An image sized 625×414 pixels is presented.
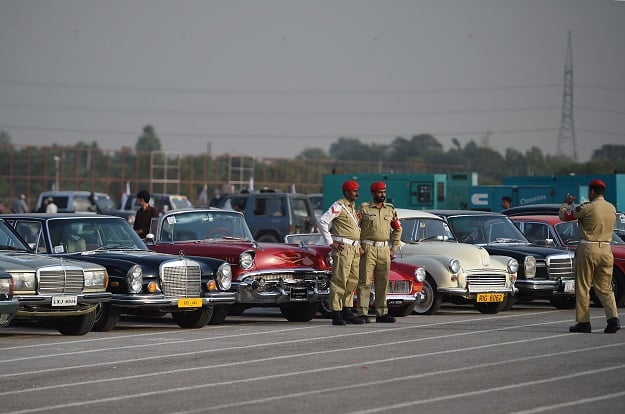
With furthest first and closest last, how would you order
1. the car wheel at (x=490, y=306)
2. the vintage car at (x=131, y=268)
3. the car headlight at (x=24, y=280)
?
the car wheel at (x=490, y=306)
the vintage car at (x=131, y=268)
the car headlight at (x=24, y=280)

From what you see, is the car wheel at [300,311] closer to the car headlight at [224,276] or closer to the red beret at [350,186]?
the car headlight at [224,276]

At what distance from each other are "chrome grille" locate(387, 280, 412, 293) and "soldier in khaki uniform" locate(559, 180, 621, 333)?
3267 mm

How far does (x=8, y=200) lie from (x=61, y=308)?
51.2 meters

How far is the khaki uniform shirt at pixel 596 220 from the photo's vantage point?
1659 cm

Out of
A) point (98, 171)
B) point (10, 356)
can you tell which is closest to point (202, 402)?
point (10, 356)

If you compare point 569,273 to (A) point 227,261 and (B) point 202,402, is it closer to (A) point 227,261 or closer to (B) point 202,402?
(A) point 227,261

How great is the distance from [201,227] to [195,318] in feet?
7.87

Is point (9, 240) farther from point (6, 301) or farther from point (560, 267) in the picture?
point (560, 267)

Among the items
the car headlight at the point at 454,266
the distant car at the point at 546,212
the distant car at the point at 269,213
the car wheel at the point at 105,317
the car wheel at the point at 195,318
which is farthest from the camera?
the distant car at the point at 269,213

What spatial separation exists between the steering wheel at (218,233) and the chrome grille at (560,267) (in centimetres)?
528

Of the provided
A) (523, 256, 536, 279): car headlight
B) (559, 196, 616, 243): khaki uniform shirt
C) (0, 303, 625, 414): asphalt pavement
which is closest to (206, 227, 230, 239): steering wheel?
(0, 303, 625, 414): asphalt pavement

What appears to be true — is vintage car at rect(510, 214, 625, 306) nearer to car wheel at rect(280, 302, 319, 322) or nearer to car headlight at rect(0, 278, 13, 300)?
car wheel at rect(280, 302, 319, 322)

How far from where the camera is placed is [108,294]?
16.5m

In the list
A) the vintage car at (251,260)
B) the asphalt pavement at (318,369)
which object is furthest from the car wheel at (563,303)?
the vintage car at (251,260)
